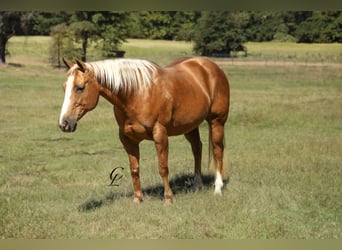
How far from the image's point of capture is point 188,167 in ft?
19.0

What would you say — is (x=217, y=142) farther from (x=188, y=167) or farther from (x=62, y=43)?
(x=62, y=43)

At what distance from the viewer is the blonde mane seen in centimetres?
381

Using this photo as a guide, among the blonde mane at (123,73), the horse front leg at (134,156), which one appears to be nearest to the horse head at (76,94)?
the blonde mane at (123,73)

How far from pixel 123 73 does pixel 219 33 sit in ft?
9.53

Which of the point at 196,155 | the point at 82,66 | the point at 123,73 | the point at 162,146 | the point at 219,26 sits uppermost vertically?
the point at 219,26

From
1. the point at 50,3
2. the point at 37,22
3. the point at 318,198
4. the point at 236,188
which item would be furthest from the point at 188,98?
the point at 37,22

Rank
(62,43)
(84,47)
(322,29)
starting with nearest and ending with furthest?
(322,29), (84,47), (62,43)

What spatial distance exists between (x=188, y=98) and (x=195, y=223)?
1.23 m

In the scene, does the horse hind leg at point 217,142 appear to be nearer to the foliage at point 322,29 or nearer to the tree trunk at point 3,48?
the foliage at point 322,29

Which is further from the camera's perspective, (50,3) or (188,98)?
(188,98)

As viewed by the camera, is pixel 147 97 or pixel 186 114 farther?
pixel 186 114

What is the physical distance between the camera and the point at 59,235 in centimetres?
365

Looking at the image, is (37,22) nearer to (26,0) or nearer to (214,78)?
(214,78)

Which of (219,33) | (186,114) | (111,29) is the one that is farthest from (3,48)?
(186,114)
